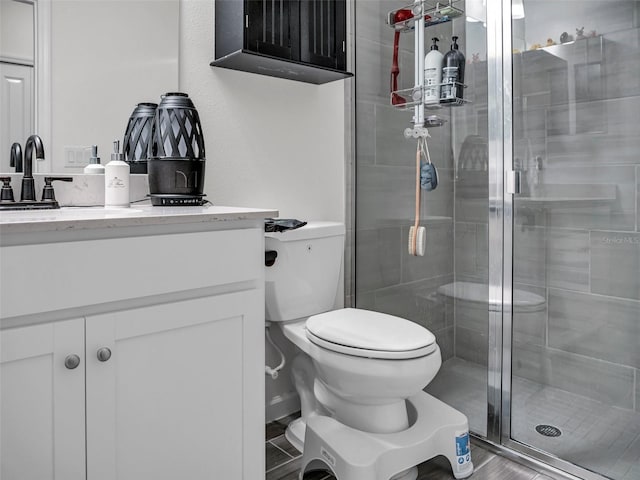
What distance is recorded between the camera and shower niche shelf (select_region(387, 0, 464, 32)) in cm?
189

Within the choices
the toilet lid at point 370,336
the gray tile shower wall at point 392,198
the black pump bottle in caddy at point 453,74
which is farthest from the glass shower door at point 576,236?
the toilet lid at point 370,336

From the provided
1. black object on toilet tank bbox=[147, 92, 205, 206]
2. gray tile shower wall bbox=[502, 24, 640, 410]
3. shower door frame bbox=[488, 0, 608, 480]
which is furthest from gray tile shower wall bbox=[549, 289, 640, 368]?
black object on toilet tank bbox=[147, 92, 205, 206]

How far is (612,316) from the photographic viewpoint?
5.72 feet

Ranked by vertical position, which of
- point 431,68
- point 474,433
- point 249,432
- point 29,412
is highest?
point 431,68

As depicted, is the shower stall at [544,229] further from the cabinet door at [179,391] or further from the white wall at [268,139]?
the cabinet door at [179,391]

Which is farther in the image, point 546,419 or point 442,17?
point 442,17

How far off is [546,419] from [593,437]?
151 millimetres

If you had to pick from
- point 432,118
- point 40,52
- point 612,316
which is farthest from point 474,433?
point 40,52

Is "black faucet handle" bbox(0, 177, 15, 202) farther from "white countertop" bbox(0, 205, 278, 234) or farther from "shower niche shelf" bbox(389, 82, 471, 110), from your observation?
"shower niche shelf" bbox(389, 82, 471, 110)

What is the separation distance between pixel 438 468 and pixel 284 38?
5.28ft

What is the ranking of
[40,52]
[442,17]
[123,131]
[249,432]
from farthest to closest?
1. [442,17]
2. [123,131]
3. [40,52]
4. [249,432]

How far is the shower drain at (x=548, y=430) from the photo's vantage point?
1765 millimetres

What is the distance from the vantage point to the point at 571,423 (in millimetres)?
1758

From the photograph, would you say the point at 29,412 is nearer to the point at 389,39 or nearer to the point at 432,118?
the point at 432,118
